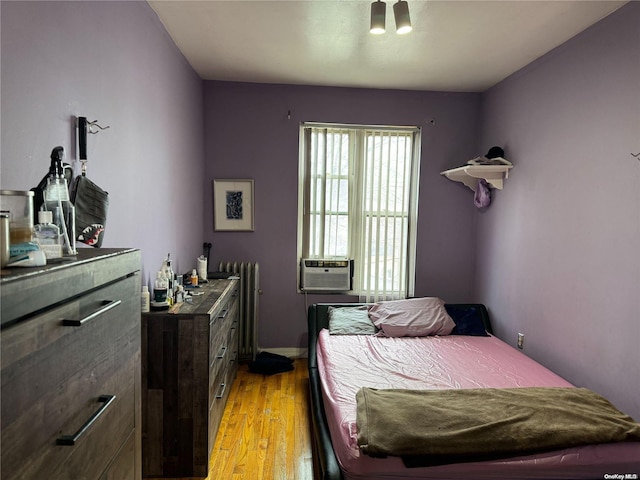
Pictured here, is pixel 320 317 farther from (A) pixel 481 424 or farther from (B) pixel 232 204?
(A) pixel 481 424

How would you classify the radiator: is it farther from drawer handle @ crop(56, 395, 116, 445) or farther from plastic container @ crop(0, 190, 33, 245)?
plastic container @ crop(0, 190, 33, 245)

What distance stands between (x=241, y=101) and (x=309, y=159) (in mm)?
826

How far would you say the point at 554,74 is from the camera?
2.87 m

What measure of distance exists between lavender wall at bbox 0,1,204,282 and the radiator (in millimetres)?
488

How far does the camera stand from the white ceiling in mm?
2332

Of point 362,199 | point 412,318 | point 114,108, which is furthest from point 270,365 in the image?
point 114,108

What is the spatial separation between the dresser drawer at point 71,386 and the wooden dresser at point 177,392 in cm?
90

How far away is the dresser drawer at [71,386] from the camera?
67 centimetres

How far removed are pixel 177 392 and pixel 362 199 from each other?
2.47m

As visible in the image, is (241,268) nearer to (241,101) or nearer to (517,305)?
(241,101)

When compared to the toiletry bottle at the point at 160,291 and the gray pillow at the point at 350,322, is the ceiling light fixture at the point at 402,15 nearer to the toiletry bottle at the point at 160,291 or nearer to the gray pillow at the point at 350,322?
the toiletry bottle at the point at 160,291

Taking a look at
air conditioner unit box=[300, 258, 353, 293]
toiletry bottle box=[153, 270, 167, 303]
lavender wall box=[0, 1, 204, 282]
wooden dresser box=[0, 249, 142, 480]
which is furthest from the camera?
air conditioner unit box=[300, 258, 353, 293]

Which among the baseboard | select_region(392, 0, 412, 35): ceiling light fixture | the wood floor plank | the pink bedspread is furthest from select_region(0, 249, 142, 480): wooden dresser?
the baseboard

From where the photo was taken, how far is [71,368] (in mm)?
835
